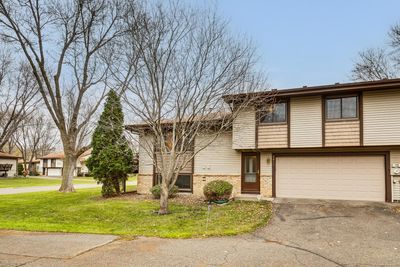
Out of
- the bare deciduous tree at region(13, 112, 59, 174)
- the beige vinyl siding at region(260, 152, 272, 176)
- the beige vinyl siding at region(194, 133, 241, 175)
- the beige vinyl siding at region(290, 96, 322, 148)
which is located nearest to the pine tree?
the beige vinyl siding at region(194, 133, 241, 175)

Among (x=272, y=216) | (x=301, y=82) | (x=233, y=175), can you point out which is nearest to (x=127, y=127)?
(x=233, y=175)

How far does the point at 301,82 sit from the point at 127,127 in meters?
8.59

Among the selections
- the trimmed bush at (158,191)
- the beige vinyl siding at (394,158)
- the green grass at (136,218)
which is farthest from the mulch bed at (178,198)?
the beige vinyl siding at (394,158)

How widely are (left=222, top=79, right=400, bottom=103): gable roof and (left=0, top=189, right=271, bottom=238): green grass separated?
4565 millimetres

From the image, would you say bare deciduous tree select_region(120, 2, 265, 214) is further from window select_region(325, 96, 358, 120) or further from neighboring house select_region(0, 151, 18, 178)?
neighboring house select_region(0, 151, 18, 178)

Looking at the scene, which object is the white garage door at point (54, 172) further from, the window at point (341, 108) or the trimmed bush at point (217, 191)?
the window at point (341, 108)

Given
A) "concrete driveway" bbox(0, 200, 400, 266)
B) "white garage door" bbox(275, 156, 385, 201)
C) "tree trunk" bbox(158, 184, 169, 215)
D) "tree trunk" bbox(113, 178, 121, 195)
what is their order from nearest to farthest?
"concrete driveway" bbox(0, 200, 400, 266), "tree trunk" bbox(158, 184, 169, 215), "white garage door" bbox(275, 156, 385, 201), "tree trunk" bbox(113, 178, 121, 195)

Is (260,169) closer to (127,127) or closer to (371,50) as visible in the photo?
(127,127)

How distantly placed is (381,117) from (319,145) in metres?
2.65

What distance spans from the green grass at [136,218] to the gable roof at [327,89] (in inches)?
180

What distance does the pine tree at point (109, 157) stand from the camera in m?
17.0

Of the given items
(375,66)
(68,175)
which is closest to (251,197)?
(68,175)

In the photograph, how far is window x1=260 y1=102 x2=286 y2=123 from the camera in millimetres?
15320

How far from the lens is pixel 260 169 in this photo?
53.1 ft
